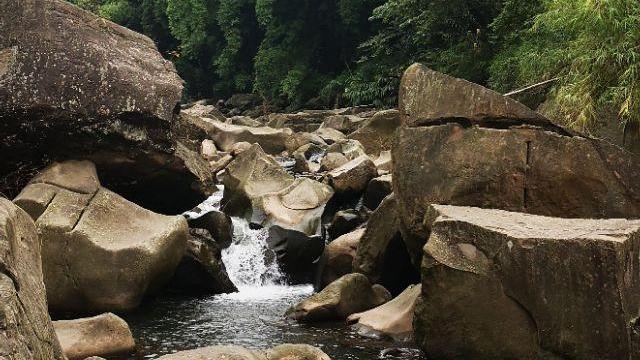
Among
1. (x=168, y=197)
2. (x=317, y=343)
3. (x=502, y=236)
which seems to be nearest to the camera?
(x=502, y=236)

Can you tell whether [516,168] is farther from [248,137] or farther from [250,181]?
[248,137]

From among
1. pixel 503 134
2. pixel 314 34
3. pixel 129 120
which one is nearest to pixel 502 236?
pixel 503 134

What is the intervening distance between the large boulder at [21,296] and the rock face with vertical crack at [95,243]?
4.82m

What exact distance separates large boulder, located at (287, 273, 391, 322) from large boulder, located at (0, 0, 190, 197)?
3461 millimetres

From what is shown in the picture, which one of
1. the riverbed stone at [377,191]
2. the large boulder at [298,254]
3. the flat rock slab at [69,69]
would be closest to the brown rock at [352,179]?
the riverbed stone at [377,191]

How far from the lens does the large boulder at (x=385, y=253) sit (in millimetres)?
9477

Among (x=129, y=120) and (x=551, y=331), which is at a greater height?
(x=129, y=120)

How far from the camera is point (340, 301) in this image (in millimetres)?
8453

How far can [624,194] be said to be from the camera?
7.60m

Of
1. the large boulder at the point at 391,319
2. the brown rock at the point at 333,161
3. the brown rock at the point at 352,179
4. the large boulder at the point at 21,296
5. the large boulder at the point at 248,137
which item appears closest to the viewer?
the large boulder at the point at 21,296

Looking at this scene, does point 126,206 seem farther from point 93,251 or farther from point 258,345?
point 258,345

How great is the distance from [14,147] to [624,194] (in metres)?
8.06

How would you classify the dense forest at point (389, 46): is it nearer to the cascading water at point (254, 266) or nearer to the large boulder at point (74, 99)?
the large boulder at point (74, 99)

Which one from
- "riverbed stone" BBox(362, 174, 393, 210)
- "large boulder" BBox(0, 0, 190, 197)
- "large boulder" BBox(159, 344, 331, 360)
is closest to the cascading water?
"riverbed stone" BBox(362, 174, 393, 210)
